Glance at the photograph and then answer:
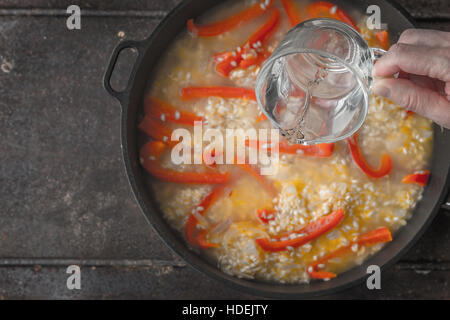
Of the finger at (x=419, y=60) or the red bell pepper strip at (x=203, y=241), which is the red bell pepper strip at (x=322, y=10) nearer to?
the finger at (x=419, y=60)

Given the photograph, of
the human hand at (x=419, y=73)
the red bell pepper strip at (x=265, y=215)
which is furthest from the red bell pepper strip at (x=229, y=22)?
the red bell pepper strip at (x=265, y=215)

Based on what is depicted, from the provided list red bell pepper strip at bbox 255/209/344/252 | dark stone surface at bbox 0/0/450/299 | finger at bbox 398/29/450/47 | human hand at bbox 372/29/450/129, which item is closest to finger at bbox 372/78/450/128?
human hand at bbox 372/29/450/129

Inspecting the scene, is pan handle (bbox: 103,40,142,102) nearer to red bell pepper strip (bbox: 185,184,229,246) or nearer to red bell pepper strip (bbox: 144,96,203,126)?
red bell pepper strip (bbox: 144,96,203,126)

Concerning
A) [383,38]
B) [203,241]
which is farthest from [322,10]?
[203,241]

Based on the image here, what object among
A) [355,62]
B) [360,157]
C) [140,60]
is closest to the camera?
[355,62]
